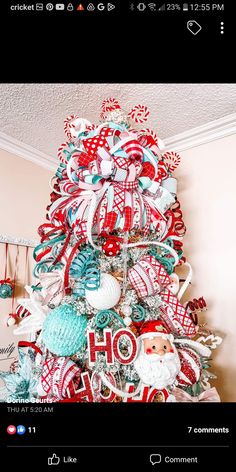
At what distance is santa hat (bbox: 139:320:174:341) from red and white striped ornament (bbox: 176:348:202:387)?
61mm

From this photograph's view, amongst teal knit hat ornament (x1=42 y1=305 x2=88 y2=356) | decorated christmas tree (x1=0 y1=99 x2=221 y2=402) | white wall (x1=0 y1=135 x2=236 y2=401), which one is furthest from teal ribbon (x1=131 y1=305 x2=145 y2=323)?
white wall (x1=0 y1=135 x2=236 y2=401)

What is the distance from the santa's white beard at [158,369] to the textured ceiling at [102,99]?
0.83m

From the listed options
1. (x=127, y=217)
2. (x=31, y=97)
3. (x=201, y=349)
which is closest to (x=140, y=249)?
(x=127, y=217)

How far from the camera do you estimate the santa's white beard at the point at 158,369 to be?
1.79 feet

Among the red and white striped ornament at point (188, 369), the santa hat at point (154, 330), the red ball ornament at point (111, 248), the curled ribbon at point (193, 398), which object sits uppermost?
the red ball ornament at point (111, 248)

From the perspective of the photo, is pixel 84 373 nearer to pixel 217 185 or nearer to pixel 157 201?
pixel 157 201

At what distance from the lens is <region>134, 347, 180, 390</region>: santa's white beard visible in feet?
1.79

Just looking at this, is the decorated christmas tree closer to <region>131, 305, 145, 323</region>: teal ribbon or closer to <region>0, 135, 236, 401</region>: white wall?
<region>131, 305, 145, 323</region>: teal ribbon

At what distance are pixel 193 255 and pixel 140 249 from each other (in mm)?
523
